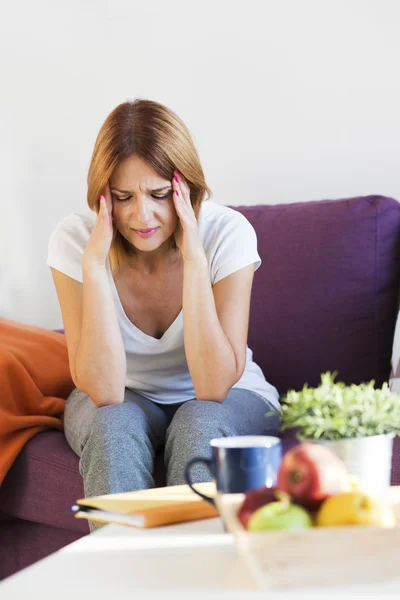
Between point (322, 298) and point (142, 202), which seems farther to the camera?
point (322, 298)

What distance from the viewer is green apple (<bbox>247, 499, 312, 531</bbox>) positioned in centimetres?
76

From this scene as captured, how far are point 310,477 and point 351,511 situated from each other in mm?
52

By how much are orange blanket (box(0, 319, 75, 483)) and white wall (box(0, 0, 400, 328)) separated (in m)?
0.81

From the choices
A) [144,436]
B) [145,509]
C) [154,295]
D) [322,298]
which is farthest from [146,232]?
[145,509]

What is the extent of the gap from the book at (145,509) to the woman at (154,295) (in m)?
0.43

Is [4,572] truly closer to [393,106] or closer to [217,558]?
[217,558]

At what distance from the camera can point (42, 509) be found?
1767 millimetres

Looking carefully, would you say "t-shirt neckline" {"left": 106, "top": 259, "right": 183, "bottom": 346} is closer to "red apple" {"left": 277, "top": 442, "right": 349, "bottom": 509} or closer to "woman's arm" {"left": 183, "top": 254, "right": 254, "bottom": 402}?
"woman's arm" {"left": 183, "top": 254, "right": 254, "bottom": 402}

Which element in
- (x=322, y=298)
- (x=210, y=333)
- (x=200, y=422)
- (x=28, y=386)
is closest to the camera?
(x=200, y=422)

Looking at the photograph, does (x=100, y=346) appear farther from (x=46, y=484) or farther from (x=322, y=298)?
(x=322, y=298)

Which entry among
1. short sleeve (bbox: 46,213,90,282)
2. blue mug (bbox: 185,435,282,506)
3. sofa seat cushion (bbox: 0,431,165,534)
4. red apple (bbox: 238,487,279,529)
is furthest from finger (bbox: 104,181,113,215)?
red apple (bbox: 238,487,279,529)

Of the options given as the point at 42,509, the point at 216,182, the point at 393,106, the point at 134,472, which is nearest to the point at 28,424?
the point at 42,509

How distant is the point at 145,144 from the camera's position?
1.65 metres

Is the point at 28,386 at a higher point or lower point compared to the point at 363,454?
lower
